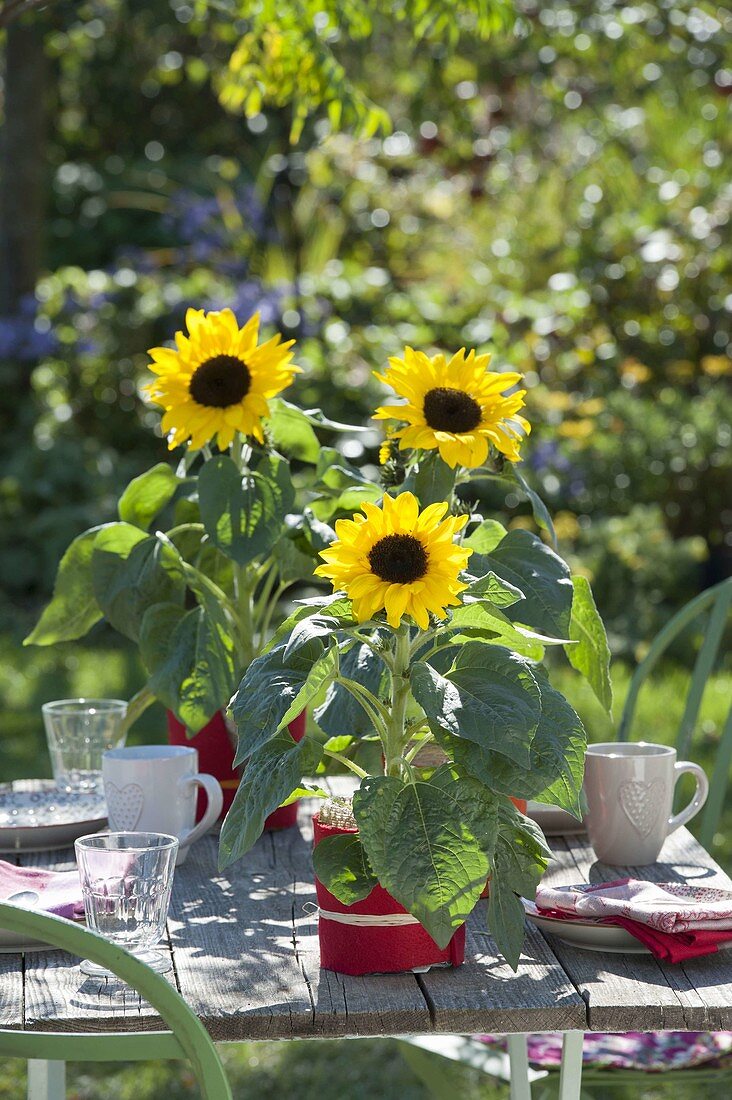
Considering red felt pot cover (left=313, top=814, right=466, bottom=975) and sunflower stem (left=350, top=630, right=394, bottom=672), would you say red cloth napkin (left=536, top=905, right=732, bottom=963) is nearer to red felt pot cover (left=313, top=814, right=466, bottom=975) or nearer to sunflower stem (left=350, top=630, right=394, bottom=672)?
red felt pot cover (left=313, top=814, right=466, bottom=975)

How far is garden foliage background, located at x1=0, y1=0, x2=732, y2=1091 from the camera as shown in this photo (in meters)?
5.21

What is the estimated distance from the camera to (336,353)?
575 cm

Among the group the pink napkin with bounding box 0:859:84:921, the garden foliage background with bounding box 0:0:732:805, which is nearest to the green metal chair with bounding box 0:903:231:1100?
the pink napkin with bounding box 0:859:84:921

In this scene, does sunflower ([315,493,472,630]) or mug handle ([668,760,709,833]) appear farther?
mug handle ([668,760,709,833])

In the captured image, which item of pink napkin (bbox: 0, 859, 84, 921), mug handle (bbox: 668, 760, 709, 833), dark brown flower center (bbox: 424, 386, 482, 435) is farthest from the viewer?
mug handle (bbox: 668, 760, 709, 833)

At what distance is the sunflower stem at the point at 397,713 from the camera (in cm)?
133

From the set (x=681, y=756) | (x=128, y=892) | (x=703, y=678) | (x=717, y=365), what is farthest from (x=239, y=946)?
(x=717, y=365)

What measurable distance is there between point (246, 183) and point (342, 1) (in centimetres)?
730

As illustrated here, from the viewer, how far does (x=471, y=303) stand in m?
6.15

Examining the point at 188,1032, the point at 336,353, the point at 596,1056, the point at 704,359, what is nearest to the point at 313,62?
the point at 596,1056

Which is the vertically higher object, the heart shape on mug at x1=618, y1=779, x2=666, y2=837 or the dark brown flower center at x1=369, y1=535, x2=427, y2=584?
the dark brown flower center at x1=369, y1=535, x2=427, y2=584

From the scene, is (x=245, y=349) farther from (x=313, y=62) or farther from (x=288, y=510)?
(x=313, y=62)

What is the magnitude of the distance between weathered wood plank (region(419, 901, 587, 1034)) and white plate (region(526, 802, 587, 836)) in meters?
0.42

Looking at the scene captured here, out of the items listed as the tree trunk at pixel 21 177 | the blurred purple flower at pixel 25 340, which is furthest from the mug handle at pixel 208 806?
the tree trunk at pixel 21 177
